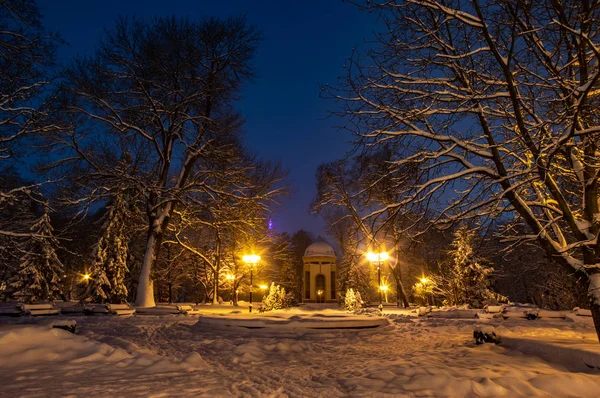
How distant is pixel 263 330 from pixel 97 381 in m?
7.91

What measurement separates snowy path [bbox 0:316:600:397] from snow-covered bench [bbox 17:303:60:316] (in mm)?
11370

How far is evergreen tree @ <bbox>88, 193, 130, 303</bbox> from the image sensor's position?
1055 inches

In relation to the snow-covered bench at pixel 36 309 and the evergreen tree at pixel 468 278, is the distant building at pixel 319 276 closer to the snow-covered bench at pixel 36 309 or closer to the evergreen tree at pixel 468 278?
the evergreen tree at pixel 468 278

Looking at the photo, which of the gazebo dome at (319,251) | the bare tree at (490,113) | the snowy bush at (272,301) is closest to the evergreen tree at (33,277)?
the snowy bush at (272,301)

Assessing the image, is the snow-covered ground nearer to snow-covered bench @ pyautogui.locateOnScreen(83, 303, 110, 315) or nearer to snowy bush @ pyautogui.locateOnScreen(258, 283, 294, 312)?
snow-covered bench @ pyautogui.locateOnScreen(83, 303, 110, 315)

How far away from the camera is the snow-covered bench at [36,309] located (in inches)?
699

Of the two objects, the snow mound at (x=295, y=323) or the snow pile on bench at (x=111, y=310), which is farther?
the snow pile on bench at (x=111, y=310)

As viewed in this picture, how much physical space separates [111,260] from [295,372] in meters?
24.3

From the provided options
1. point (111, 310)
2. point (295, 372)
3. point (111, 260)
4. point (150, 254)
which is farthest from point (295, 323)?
point (111, 260)

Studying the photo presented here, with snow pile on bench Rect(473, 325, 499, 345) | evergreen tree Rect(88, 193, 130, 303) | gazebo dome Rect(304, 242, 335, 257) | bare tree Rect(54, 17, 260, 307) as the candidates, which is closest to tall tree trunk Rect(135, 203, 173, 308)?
bare tree Rect(54, 17, 260, 307)

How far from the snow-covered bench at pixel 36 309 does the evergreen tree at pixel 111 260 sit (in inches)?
332

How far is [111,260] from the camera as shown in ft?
90.1

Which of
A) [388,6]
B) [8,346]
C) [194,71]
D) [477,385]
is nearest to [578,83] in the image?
[388,6]

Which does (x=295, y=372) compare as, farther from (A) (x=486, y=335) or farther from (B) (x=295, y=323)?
(B) (x=295, y=323)
